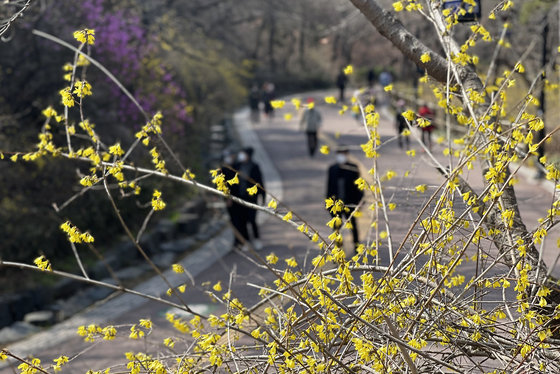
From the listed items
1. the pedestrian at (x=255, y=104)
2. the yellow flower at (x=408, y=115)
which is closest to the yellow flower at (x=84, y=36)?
the yellow flower at (x=408, y=115)

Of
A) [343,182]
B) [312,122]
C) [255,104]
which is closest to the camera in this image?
[343,182]

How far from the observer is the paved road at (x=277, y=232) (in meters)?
6.07

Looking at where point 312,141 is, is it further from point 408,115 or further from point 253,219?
point 408,115

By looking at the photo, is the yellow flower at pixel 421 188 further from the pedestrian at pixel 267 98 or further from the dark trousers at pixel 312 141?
the pedestrian at pixel 267 98

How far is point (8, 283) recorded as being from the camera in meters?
12.2

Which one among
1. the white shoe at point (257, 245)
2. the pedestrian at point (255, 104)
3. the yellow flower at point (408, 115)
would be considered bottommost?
the pedestrian at point (255, 104)

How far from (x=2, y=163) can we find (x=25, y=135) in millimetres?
829

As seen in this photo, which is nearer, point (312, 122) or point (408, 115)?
point (408, 115)

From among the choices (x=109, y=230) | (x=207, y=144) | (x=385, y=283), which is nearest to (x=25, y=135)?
(x=109, y=230)

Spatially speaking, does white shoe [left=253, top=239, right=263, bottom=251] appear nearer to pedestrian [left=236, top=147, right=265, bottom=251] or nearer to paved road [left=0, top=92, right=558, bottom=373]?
pedestrian [left=236, top=147, right=265, bottom=251]

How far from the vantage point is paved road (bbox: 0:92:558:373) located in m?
6.07

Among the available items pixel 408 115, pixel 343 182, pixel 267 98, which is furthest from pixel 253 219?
pixel 267 98

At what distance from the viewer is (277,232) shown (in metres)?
14.6

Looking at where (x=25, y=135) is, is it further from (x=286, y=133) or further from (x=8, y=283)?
(x=286, y=133)
